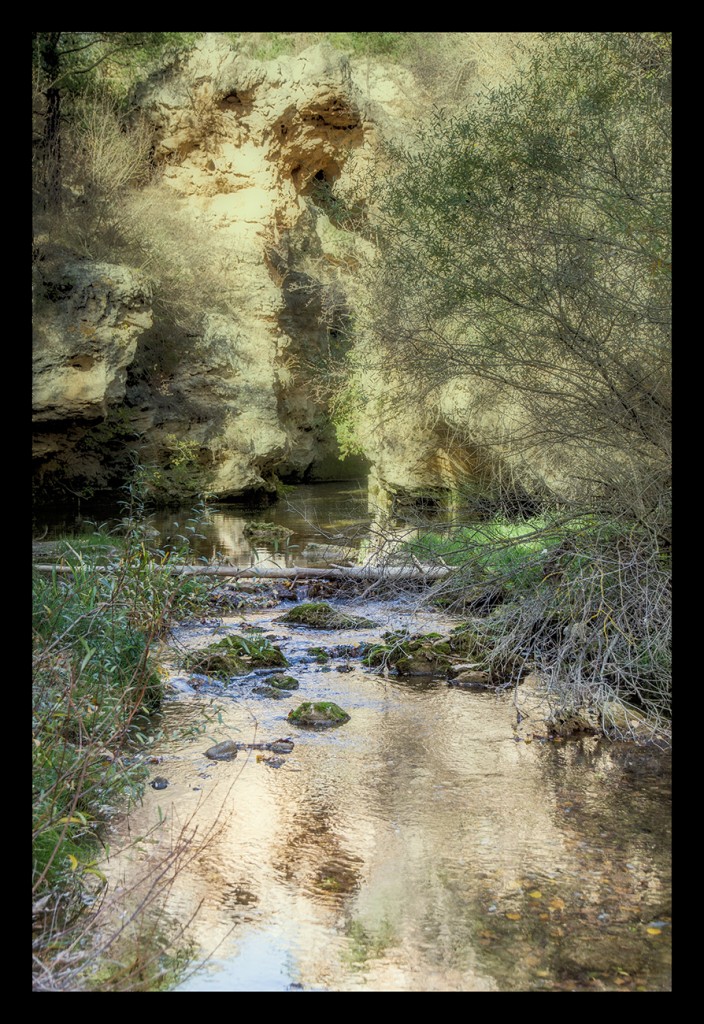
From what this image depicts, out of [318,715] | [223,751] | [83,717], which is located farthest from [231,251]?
[83,717]

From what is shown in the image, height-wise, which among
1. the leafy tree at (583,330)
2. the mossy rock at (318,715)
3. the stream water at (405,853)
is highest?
the leafy tree at (583,330)

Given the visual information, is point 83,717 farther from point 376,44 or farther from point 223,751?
point 376,44

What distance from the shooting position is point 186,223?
19672 millimetres

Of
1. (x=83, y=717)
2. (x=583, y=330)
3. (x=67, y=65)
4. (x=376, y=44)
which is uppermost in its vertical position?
(x=376, y=44)

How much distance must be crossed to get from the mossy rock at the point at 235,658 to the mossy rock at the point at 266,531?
656cm

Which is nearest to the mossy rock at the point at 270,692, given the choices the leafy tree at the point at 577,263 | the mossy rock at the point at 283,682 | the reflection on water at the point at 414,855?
the mossy rock at the point at 283,682

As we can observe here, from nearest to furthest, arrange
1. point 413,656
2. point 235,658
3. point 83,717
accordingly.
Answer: point 83,717
point 235,658
point 413,656

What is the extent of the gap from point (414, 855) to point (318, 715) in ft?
7.11

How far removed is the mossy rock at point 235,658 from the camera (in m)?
7.66

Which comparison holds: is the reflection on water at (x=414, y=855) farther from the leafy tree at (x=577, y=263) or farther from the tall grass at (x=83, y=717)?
the leafy tree at (x=577, y=263)

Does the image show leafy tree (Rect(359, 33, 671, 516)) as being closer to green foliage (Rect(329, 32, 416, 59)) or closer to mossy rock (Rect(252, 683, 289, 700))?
mossy rock (Rect(252, 683, 289, 700))

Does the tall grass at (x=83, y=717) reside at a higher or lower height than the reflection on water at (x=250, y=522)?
higher

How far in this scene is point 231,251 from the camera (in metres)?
20.2
